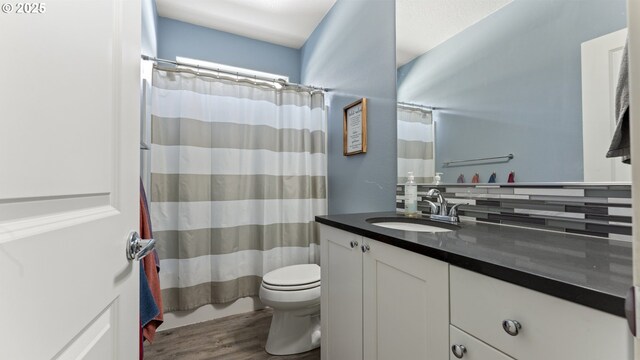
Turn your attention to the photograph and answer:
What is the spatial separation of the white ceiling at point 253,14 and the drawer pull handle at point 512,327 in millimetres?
2341

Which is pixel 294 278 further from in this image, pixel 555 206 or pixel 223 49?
pixel 223 49

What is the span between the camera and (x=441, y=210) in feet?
3.95

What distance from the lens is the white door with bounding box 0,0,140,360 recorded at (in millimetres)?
314

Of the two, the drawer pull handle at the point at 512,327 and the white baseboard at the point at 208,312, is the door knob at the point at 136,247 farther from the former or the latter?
the white baseboard at the point at 208,312

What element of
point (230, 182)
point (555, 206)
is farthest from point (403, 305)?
point (230, 182)

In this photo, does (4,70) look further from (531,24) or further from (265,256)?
(265,256)

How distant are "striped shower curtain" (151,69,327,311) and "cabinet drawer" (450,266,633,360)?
1.62 m

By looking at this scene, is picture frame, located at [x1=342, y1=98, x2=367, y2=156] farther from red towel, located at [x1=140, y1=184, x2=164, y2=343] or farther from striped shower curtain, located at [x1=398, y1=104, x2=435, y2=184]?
red towel, located at [x1=140, y1=184, x2=164, y2=343]

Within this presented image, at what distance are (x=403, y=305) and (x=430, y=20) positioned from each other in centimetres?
137

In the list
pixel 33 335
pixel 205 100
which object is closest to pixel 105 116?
pixel 33 335

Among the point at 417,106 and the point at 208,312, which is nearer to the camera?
the point at 417,106

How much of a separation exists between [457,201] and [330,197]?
1161mm

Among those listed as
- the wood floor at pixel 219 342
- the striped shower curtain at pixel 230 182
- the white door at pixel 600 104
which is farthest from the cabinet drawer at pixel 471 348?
the striped shower curtain at pixel 230 182

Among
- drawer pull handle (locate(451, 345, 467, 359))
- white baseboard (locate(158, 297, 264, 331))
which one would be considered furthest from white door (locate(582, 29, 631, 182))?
white baseboard (locate(158, 297, 264, 331))
